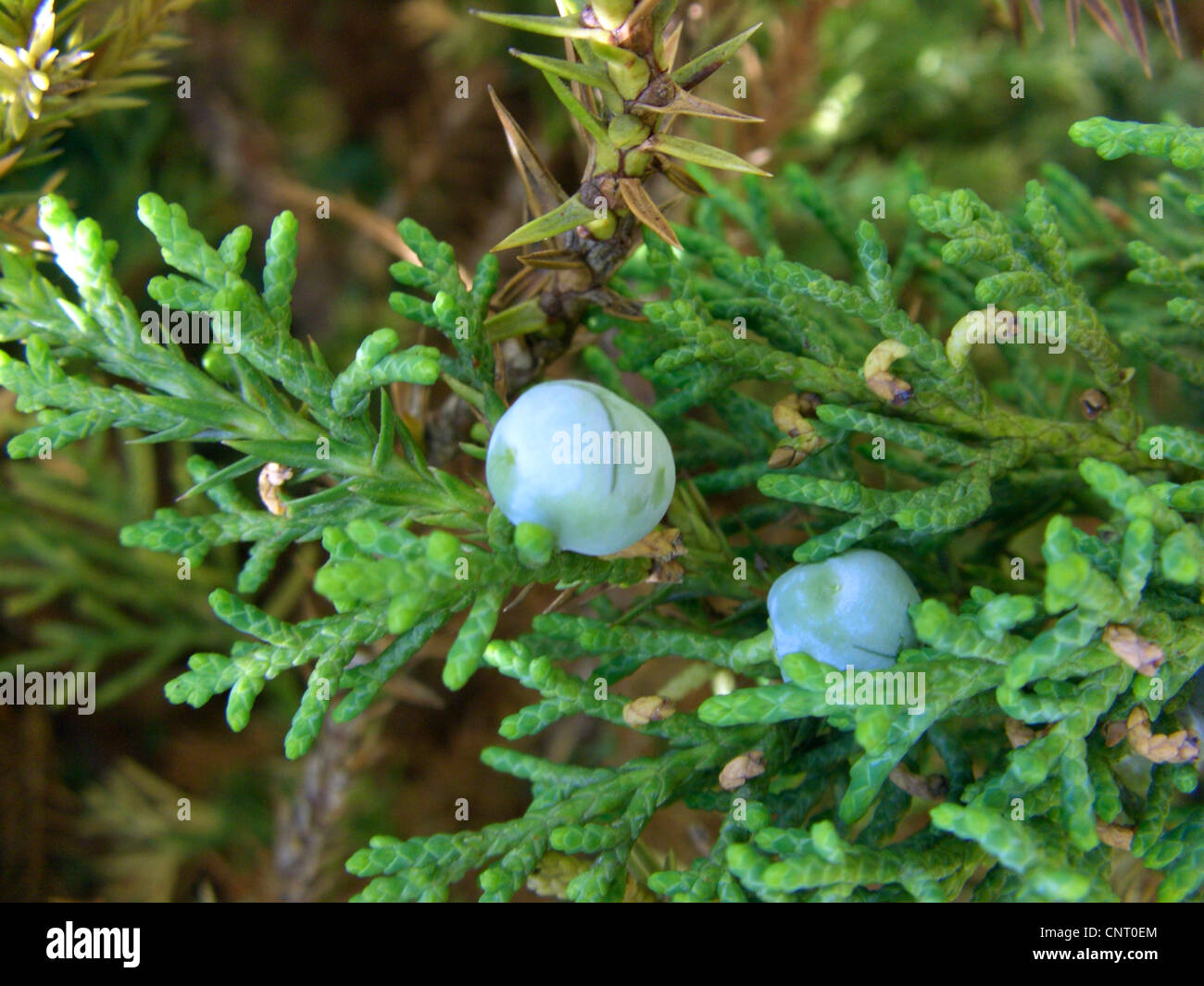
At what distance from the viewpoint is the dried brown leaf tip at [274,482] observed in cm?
101

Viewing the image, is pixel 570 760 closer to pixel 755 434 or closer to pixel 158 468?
pixel 755 434

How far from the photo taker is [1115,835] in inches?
36.4

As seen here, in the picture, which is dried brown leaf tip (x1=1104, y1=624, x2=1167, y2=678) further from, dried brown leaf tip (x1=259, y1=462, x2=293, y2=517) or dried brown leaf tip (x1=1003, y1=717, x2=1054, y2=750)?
dried brown leaf tip (x1=259, y1=462, x2=293, y2=517)

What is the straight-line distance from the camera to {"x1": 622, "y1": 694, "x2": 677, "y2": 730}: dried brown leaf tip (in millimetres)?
1001

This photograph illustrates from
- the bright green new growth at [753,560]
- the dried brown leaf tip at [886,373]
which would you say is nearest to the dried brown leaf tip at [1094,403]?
the bright green new growth at [753,560]

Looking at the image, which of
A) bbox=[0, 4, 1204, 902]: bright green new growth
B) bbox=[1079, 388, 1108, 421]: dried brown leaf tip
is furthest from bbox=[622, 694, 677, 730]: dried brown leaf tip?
A: bbox=[1079, 388, 1108, 421]: dried brown leaf tip

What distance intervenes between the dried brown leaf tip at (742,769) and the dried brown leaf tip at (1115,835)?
0.37 metres

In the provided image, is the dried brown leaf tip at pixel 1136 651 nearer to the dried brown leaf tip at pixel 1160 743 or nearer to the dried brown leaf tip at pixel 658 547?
the dried brown leaf tip at pixel 1160 743

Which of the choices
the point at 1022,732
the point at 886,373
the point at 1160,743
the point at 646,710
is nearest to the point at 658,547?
the point at 646,710

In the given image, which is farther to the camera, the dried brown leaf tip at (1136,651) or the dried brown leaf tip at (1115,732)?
the dried brown leaf tip at (1115,732)

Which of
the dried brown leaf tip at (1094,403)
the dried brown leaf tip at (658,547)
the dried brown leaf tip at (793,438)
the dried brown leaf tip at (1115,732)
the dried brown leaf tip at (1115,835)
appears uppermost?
Answer: the dried brown leaf tip at (1094,403)

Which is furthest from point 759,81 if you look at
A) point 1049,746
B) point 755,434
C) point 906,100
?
point 1049,746

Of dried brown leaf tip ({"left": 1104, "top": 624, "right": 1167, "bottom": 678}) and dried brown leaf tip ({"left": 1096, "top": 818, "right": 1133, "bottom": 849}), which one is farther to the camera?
dried brown leaf tip ({"left": 1096, "top": 818, "right": 1133, "bottom": 849})
